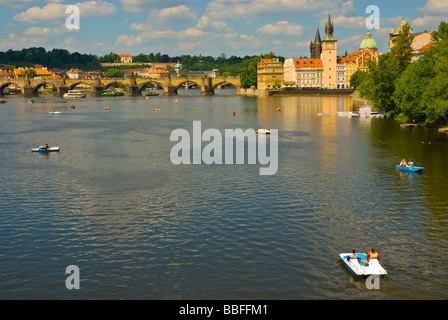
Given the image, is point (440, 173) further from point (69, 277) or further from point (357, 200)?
point (69, 277)

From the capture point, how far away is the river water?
24703mm

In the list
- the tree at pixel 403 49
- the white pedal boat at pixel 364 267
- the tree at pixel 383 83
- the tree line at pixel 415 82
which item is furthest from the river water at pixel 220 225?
the tree at pixel 403 49

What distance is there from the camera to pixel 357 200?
128ft

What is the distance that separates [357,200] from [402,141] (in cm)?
3507

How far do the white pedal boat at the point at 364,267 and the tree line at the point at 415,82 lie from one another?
50.6 meters

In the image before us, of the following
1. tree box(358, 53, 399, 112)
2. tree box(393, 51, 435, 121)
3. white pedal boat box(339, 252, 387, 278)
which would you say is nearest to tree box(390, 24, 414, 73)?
tree box(358, 53, 399, 112)

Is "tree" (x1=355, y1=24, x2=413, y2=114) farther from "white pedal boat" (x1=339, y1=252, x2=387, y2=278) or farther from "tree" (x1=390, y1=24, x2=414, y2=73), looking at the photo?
"white pedal boat" (x1=339, y1=252, x2=387, y2=278)

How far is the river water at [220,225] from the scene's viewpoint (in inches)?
973

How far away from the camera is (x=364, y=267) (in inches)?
986

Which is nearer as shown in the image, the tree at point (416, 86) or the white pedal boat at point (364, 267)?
the white pedal boat at point (364, 267)

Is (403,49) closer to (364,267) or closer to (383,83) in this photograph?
(383,83)

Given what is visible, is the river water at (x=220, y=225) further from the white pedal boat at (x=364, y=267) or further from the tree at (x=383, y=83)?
the tree at (x=383, y=83)

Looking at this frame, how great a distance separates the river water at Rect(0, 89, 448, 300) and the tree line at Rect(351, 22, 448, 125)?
1264cm

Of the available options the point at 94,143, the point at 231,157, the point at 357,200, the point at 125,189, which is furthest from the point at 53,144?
the point at 357,200
